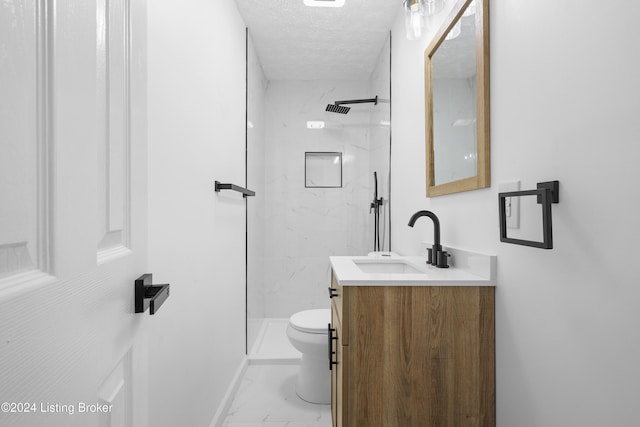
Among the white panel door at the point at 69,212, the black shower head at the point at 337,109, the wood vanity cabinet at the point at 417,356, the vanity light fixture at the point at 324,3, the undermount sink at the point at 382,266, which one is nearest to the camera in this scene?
the white panel door at the point at 69,212

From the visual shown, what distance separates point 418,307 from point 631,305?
1.72 feet

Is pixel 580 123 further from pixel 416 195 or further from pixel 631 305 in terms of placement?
pixel 416 195

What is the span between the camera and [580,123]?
0.70 metres

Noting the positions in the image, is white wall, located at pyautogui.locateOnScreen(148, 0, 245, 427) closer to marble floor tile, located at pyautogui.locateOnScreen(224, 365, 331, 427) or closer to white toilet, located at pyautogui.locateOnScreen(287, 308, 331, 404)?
marble floor tile, located at pyautogui.locateOnScreen(224, 365, 331, 427)

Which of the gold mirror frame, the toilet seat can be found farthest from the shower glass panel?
the gold mirror frame

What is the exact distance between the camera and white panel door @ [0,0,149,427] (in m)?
0.31

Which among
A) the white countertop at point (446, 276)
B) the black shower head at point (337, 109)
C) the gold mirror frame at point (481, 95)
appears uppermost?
the black shower head at point (337, 109)

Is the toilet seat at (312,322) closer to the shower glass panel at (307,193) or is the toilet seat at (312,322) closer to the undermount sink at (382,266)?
the undermount sink at (382,266)

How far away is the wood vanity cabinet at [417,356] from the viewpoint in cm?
101

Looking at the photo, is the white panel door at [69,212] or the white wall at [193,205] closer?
the white panel door at [69,212]

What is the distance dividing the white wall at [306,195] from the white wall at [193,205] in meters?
1.16

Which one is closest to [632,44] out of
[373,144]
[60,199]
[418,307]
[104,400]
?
[418,307]

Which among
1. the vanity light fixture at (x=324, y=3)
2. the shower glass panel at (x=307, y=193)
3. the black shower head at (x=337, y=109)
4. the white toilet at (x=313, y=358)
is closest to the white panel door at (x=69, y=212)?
the white toilet at (x=313, y=358)

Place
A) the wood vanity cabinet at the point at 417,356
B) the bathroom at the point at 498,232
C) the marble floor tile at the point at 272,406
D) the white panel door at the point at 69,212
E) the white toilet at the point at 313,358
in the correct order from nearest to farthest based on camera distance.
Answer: the white panel door at the point at 69,212 → the bathroom at the point at 498,232 → the wood vanity cabinet at the point at 417,356 → the marble floor tile at the point at 272,406 → the white toilet at the point at 313,358
